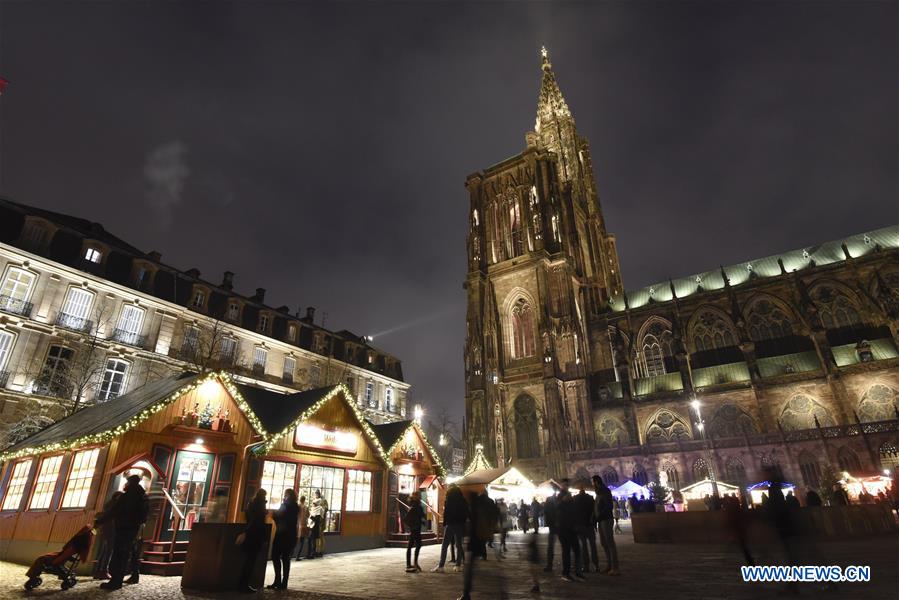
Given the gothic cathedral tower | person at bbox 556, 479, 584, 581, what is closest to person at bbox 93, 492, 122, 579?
person at bbox 556, 479, 584, 581

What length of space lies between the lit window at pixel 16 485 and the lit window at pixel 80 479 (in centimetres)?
269

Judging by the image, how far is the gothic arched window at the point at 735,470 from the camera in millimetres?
30155

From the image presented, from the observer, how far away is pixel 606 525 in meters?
9.06

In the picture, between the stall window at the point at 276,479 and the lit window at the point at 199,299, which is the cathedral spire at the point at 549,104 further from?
the stall window at the point at 276,479

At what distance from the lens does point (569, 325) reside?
39812 millimetres

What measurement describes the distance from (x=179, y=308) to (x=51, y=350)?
699 centimetres

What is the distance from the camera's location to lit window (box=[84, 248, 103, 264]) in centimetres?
2700

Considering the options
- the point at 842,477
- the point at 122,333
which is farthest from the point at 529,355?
the point at 122,333

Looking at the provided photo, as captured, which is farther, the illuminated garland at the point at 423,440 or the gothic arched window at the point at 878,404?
the gothic arched window at the point at 878,404

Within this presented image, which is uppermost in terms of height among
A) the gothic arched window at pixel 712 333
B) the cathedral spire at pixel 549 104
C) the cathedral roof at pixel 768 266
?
the cathedral spire at pixel 549 104

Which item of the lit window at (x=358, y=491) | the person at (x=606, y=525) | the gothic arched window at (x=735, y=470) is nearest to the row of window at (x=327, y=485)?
the lit window at (x=358, y=491)

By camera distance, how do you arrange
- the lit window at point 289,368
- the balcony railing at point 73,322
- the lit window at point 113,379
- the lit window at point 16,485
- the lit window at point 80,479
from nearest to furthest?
the lit window at point 80,479 → the lit window at point 16,485 → the balcony railing at point 73,322 → the lit window at point 113,379 → the lit window at point 289,368

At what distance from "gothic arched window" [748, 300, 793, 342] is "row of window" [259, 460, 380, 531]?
1379 inches

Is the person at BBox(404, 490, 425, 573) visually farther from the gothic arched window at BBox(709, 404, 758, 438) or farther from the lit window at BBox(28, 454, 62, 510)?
the gothic arched window at BBox(709, 404, 758, 438)
